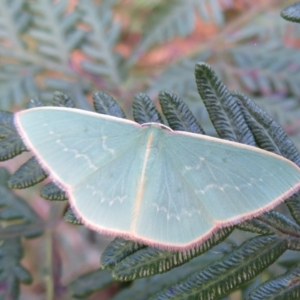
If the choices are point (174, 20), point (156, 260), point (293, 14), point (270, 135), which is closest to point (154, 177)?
point (156, 260)

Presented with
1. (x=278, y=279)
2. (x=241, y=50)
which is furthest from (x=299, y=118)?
(x=278, y=279)

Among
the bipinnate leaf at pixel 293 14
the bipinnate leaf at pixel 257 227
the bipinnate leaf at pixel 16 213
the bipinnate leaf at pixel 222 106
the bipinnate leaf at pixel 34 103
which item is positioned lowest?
the bipinnate leaf at pixel 16 213

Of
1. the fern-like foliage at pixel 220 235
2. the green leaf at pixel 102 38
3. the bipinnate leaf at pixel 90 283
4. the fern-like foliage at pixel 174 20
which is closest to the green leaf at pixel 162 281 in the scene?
the bipinnate leaf at pixel 90 283

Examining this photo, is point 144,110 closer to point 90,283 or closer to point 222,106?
point 222,106

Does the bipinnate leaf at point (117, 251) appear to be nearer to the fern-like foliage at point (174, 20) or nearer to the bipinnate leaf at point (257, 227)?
the bipinnate leaf at point (257, 227)

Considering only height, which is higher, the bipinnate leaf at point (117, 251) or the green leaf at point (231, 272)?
the green leaf at point (231, 272)

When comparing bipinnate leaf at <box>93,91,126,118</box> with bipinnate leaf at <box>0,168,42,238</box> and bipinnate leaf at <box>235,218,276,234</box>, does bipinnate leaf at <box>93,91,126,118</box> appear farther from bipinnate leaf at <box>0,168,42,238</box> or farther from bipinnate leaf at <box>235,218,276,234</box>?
bipinnate leaf at <box>0,168,42,238</box>

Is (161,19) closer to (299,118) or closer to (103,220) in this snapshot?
(299,118)
